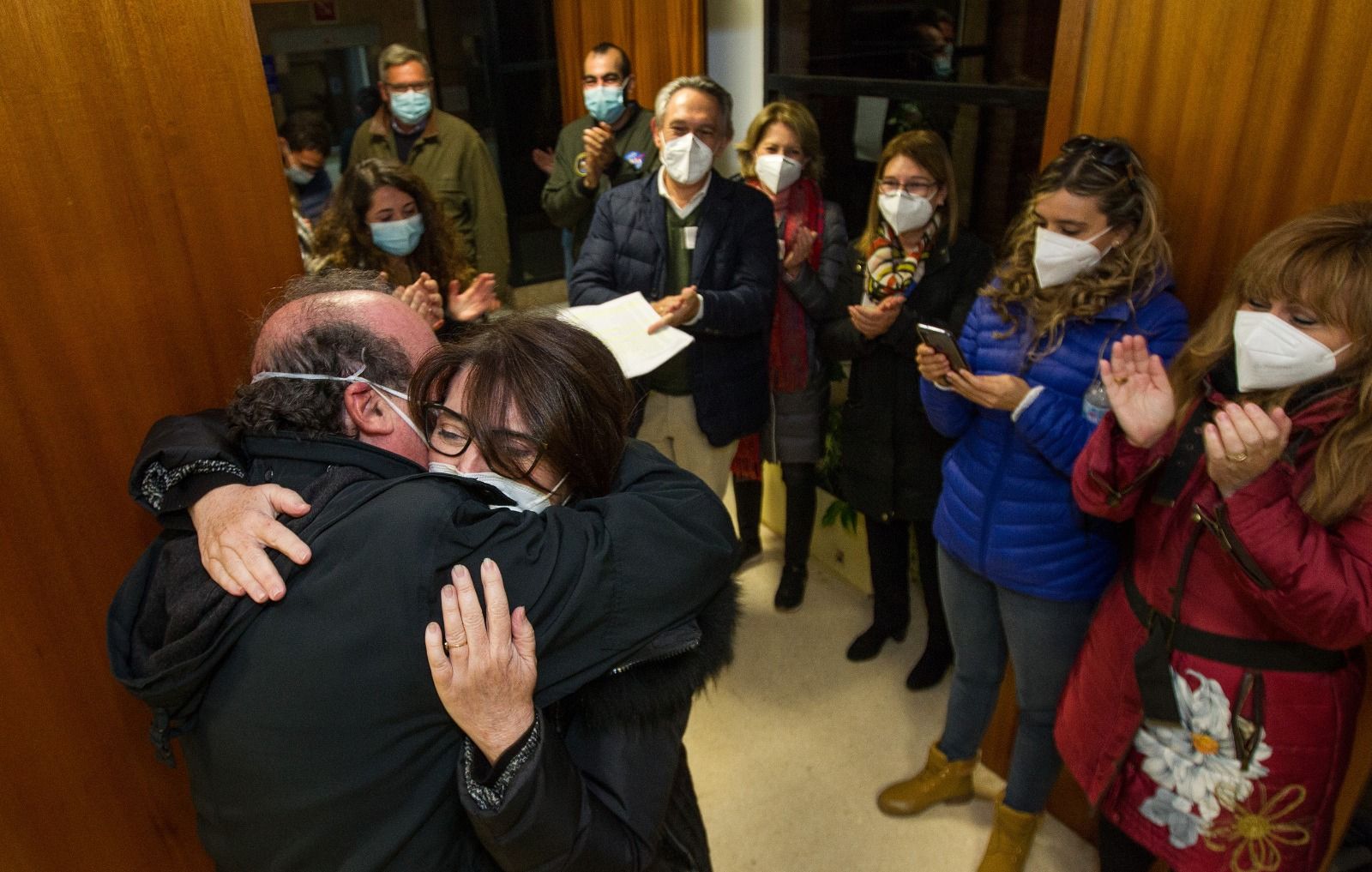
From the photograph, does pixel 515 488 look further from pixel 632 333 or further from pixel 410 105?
pixel 410 105

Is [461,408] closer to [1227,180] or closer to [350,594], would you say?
[350,594]

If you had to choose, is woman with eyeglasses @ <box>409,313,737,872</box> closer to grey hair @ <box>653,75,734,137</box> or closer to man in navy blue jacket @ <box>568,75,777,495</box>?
man in navy blue jacket @ <box>568,75,777,495</box>

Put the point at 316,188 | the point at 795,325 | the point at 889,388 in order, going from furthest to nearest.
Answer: the point at 316,188 → the point at 795,325 → the point at 889,388

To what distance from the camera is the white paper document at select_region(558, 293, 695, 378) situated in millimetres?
2494

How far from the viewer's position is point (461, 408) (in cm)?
120

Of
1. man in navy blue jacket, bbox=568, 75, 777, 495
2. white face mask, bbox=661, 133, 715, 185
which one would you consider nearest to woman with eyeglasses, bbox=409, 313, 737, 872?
man in navy blue jacket, bbox=568, 75, 777, 495

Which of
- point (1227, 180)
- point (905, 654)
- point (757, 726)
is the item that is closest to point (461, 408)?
point (1227, 180)

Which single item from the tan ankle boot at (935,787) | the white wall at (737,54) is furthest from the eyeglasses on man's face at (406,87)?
the tan ankle boot at (935,787)

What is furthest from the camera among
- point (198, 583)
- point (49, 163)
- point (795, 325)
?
point (795, 325)

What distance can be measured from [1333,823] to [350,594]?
79.6 inches

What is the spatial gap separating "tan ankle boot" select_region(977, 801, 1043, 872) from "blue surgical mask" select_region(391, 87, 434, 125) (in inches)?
136

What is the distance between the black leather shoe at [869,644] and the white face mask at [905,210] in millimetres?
1410

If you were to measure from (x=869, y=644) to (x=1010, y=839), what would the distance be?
0.99 m

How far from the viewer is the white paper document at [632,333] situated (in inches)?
98.2
